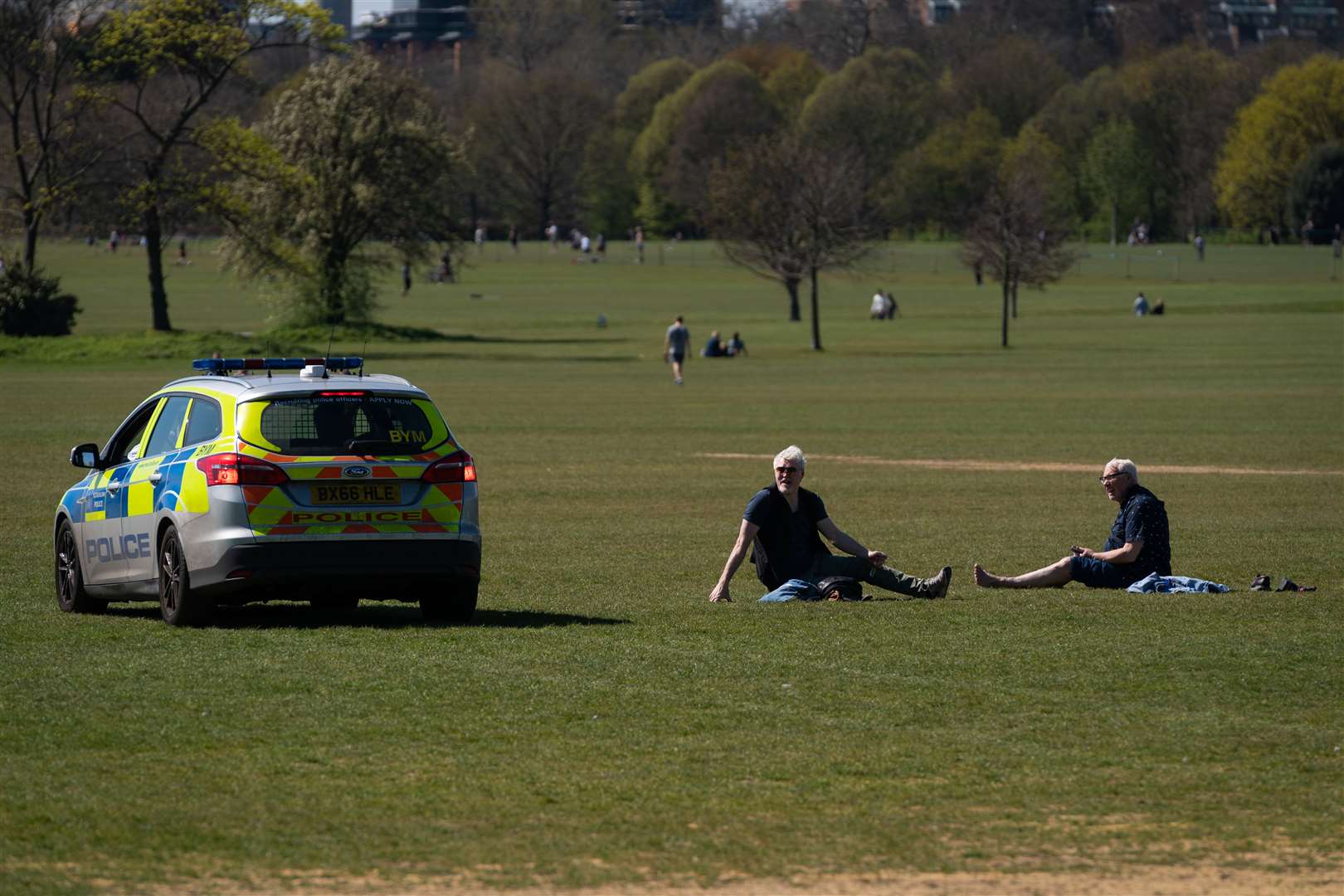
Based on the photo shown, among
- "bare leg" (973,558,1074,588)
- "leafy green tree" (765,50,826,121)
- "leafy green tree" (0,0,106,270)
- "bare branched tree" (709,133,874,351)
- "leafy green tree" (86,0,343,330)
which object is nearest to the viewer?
"bare leg" (973,558,1074,588)

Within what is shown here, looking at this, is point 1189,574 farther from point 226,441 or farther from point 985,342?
point 985,342

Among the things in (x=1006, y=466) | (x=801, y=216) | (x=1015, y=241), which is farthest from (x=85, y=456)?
(x=1015, y=241)

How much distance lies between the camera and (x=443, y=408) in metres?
41.7

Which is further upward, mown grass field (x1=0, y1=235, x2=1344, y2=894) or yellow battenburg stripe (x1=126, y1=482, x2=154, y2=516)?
yellow battenburg stripe (x1=126, y1=482, x2=154, y2=516)

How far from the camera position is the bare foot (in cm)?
1535

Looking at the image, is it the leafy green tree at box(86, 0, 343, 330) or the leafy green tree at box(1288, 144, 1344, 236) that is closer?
the leafy green tree at box(86, 0, 343, 330)

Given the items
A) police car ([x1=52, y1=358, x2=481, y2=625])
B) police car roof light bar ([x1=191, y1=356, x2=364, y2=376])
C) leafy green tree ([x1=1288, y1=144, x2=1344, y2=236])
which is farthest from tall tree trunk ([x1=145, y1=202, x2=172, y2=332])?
leafy green tree ([x1=1288, y1=144, x2=1344, y2=236])

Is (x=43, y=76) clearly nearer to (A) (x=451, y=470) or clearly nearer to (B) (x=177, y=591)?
(B) (x=177, y=591)

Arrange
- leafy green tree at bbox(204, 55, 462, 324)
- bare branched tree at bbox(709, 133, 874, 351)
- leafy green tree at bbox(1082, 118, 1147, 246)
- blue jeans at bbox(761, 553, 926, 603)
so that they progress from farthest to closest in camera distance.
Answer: leafy green tree at bbox(1082, 118, 1147, 246) < bare branched tree at bbox(709, 133, 874, 351) < leafy green tree at bbox(204, 55, 462, 324) < blue jeans at bbox(761, 553, 926, 603)

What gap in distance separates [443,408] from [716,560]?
24.1 m

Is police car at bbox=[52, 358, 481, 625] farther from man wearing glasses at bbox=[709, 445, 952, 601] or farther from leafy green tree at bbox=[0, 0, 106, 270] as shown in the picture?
leafy green tree at bbox=[0, 0, 106, 270]

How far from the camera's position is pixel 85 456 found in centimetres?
1499

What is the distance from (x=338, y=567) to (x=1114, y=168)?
127808 mm

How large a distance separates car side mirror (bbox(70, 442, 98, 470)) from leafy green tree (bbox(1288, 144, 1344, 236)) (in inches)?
4503
